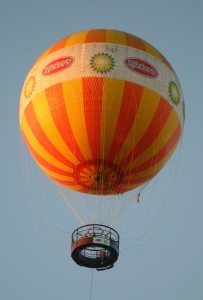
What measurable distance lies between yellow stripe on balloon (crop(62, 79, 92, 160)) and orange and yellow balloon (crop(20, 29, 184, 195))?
0.04 meters

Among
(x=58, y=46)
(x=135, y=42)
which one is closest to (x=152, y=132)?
(x=135, y=42)

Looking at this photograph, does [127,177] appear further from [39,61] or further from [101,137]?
[39,61]

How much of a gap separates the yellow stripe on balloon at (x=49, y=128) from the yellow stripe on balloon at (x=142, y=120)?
184cm

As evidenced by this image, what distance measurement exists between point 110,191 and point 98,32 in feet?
19.5

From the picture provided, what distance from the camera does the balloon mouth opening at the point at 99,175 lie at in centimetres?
3009

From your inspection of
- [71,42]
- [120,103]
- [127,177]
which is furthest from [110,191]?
[71,42]

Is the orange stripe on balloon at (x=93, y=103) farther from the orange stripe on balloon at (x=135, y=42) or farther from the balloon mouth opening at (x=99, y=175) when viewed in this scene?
the orange stripe on balloon at (x=135, y=42)

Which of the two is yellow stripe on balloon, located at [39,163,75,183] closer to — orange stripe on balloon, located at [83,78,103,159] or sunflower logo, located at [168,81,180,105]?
orange stripe on balloon, located at [83,78,103,159]

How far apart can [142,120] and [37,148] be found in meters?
4.19

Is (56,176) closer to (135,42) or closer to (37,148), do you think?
(37,148)

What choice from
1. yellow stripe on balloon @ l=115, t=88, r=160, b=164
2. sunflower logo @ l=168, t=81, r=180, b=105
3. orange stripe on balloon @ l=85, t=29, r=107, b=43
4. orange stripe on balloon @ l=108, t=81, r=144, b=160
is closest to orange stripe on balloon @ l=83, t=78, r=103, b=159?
orange stripe on balloon @ l=108, t=81, r=144, b=160

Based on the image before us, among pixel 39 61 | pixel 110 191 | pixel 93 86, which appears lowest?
pixel 110 191

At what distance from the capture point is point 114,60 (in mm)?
29812

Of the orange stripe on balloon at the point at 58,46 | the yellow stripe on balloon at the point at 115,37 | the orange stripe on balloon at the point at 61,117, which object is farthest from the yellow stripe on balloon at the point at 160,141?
the orange stripe on balloon at the point at 58,46
